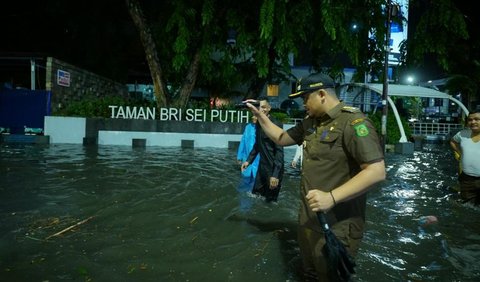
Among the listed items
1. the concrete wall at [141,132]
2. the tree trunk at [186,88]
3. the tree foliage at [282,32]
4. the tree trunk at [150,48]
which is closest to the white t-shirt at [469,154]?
the tree foliage at [282,32]

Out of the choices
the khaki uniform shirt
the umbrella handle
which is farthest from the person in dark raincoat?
the umbrella handle

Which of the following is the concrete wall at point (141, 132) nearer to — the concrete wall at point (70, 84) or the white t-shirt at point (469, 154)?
the concrete wall at point (70, 84)

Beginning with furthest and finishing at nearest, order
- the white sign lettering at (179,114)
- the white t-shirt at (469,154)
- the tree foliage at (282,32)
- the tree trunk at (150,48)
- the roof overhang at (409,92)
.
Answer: the roof overhang at (409,92), the tree trunk at (150,48), the white sign lettering at (179,114), the tree foliage at (282,32), the white t-shirt at (469,154)

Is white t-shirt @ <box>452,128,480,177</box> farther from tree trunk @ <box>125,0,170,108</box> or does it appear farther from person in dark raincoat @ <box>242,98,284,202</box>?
tree trunk @ <box>125,0,170,108</box>

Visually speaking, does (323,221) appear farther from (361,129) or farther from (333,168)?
(361,129)

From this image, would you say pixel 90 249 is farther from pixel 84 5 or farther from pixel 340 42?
pixel 84 5

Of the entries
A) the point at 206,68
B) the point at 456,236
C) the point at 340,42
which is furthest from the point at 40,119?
the point at 456,236

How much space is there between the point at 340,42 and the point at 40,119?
440 inches

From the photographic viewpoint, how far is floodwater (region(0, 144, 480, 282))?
3.94 metres

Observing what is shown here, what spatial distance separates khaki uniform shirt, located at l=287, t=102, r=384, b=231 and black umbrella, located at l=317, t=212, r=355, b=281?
0.18 m

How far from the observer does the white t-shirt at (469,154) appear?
6.25 meters

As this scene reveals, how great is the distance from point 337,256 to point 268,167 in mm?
3762

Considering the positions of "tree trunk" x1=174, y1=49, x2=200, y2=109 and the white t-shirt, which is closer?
the white t-shirt

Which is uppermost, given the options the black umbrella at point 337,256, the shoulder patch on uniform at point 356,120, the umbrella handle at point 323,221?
the shoulder patch on uniform at point 356,120
